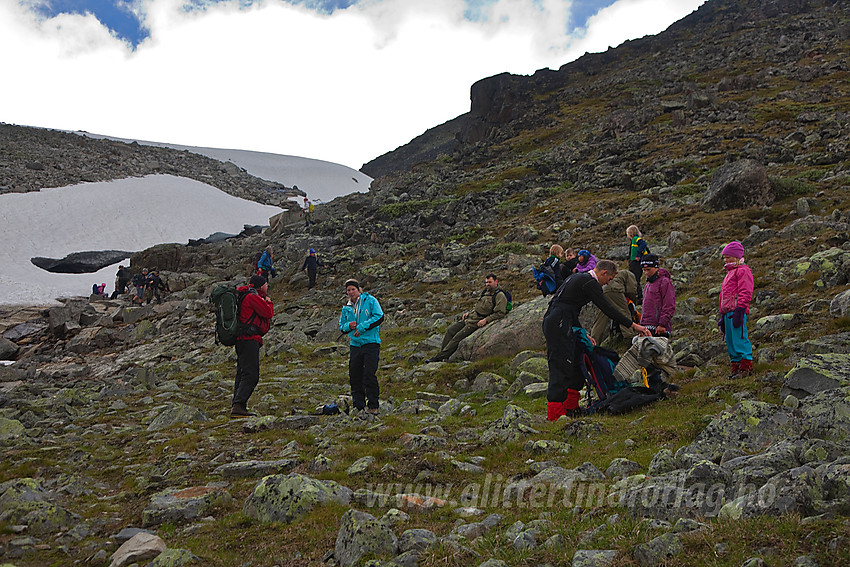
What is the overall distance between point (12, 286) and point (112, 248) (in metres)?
13.9

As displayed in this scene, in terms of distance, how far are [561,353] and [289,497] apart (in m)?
4.41

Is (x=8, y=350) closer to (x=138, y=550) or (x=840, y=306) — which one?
(x=138, y=550)

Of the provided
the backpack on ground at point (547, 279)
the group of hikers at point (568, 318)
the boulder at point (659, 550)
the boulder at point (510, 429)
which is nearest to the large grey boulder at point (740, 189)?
the group of hikers at point (568, 318)

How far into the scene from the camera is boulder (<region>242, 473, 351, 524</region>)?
16.6 feet

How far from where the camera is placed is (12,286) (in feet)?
128

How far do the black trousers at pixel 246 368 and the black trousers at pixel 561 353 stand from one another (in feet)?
19.7

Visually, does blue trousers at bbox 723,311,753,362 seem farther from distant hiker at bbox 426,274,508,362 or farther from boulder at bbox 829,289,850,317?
distant hiker at bbox 426,274,508,362

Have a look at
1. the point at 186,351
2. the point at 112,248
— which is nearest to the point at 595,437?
the point at 186,351

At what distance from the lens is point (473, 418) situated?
29.8 feet

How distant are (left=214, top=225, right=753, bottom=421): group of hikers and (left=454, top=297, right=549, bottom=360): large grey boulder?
0.33m

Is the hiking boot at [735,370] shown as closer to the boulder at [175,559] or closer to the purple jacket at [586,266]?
the purple jacket at [586,266]

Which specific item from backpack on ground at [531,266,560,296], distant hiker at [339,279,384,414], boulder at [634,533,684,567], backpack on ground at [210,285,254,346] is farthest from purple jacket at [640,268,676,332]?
backpack on ground at [210,285,254,346]

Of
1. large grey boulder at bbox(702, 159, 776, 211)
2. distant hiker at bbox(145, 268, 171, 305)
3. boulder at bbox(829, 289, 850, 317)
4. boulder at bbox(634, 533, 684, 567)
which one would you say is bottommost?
boulder at bbox(634, 533, 684, 567)

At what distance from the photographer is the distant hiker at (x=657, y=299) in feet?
31.7
